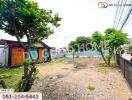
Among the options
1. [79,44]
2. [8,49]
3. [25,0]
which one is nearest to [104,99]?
[25,0]

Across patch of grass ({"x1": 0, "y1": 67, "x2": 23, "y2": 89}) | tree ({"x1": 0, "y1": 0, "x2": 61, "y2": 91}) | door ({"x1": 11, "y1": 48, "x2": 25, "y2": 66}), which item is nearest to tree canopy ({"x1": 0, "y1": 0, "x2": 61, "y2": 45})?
tree ({"x1": 0, "y1": 0, "x2": 61, "y2": 91})

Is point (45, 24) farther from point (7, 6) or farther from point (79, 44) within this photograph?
point (79, 44)

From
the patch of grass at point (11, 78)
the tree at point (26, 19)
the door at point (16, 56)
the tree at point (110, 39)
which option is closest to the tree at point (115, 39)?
the tree at point (110, 39)

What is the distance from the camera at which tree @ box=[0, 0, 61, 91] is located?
14953mm

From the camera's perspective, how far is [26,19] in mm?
17281

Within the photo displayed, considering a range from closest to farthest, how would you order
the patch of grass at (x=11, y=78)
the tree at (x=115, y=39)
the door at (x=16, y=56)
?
the patch of grass at (x=11, y=78)
the tree at (x=115, y=39)
the door at (x=16, y=56)

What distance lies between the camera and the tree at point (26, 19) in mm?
14953

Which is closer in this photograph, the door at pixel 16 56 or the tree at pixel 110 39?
the tree at pixel 110 39

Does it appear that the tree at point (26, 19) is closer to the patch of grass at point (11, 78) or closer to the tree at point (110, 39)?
the patch of grass at point (11, 78)

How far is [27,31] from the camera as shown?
18125 millimetres

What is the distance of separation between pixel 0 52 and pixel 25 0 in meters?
12.4

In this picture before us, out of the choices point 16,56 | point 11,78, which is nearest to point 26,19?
point 11,78

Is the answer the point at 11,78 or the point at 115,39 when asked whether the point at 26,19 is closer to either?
the point at 11,78

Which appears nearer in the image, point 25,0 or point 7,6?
point 7,6
